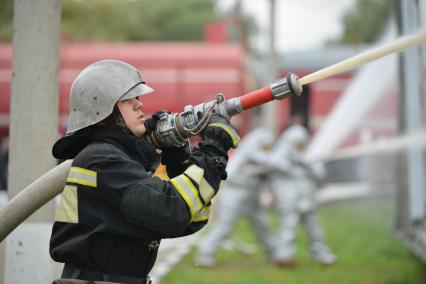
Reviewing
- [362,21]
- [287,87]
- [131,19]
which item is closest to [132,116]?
[287,87]

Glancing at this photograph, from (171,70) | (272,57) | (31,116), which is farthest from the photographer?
(171,70)

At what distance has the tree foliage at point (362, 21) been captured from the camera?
46.5 meters

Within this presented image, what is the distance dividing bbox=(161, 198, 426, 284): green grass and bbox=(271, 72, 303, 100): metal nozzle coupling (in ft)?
16.3

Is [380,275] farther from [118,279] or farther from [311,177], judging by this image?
[118,279]

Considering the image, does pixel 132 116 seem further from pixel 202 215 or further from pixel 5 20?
pixel 5 20

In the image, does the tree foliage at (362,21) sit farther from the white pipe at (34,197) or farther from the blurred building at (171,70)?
the white pipe at (34,197)

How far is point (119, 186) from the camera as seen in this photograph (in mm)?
2631

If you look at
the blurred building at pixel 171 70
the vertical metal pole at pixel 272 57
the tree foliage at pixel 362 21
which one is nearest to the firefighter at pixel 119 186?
the vertical metal pole at pixel 272 57

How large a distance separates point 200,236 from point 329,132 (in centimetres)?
328

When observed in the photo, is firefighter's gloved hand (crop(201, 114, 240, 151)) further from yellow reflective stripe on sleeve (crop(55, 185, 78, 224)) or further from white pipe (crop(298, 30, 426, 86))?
yellow reflective stripe on sleeve (crop(55, 185, 78, 224))

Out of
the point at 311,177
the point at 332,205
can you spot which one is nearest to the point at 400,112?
the point at 311,177

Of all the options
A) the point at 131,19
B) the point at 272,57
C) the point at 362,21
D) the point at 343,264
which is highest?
the point at 362,21

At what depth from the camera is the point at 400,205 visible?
7426mm

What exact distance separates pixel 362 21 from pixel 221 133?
47660 millimetres
